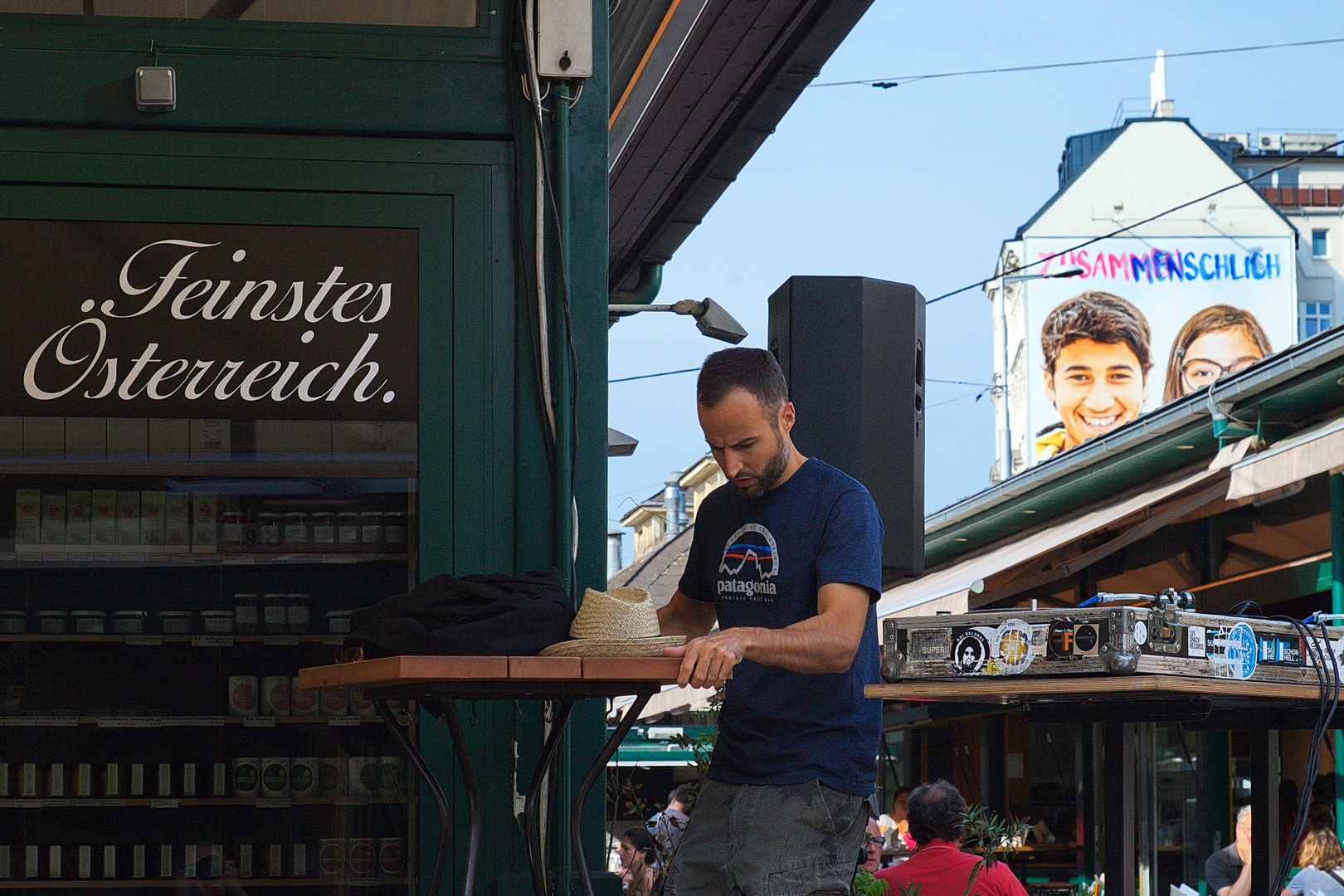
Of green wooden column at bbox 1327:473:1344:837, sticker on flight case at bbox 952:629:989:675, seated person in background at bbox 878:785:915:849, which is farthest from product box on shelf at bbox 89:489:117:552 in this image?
seated person in background at bbox 878:785:915:849

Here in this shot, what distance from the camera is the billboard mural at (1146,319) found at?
3366cm

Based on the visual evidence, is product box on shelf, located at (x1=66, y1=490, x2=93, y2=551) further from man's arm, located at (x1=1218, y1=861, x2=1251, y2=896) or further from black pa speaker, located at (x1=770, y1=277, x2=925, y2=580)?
man's arm, located at (x1=1218, y1=861, x2=1251, y2=896)

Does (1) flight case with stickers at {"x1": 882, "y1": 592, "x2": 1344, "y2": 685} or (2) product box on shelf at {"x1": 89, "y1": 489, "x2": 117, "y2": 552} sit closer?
(1) flight case with stickers at {"x1": 882, "y1": 592, "x2": 1344, "y2": 685}

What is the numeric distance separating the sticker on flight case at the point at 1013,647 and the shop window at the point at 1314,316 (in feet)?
123

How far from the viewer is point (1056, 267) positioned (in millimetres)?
34312

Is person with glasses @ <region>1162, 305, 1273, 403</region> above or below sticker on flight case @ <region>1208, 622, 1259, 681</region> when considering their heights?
above

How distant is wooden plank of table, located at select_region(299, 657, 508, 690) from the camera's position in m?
2.16

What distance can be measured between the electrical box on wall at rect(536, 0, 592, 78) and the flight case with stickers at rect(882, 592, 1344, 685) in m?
1.48

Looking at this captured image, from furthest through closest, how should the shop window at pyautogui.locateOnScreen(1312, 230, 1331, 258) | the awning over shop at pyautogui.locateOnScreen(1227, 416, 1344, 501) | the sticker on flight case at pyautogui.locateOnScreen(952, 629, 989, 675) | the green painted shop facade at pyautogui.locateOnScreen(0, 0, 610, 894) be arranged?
the shop window at pyautogui.locateOnScreen(1312, 230, 1331, 258), the awning over shop at pyautogui.locateOnScreen(1227, 416, 1344, 501), the sticker on flight case at pyautogui.locateOnScreen(952, 629, 989, 675), the green painted shop facade at pyautogui.locateOnScreen(0, 0, 610, 894)

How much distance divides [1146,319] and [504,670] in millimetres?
33633

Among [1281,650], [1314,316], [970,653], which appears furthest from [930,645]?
[1314,316]

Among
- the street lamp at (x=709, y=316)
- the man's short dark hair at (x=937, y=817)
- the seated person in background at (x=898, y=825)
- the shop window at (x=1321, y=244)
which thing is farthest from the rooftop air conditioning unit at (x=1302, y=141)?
the man's short dark hair at (x=937, y=817)

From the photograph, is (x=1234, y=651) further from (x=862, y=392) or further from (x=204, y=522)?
(x=204, y=522)

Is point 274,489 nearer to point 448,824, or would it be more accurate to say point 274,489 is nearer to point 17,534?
point 17,534
